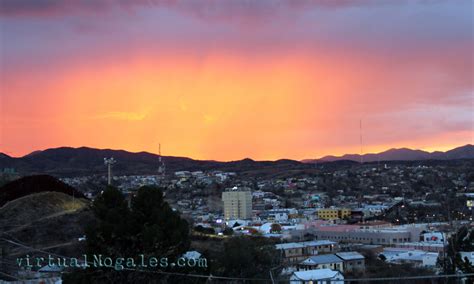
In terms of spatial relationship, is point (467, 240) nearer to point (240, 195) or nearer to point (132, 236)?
point (132, 236)

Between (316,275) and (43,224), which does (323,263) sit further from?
(43,224)

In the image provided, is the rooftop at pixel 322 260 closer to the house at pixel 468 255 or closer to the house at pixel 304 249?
the house at pixel 304 249

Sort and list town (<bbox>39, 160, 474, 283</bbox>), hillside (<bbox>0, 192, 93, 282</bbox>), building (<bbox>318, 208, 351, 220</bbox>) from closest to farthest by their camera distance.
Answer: hillside (<bbox>0, 192, 93, 282</bbox>) → town (<bbox>39, 160, 474, 283</bbox>) → building (<bbox>318, 208, 351, 220</bbox>)

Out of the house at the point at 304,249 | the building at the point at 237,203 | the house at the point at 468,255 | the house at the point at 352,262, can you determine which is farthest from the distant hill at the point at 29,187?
the building at the point at 237,203

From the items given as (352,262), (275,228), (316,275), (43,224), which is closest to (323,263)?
(352,262)

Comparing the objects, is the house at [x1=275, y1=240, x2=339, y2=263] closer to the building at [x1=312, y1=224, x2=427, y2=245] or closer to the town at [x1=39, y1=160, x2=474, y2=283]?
the town at [x1=39, y1=160, x2=474, y2=283]

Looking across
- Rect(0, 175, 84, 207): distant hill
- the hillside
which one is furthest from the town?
Rect(0, 175, 84, 207): distant hill
